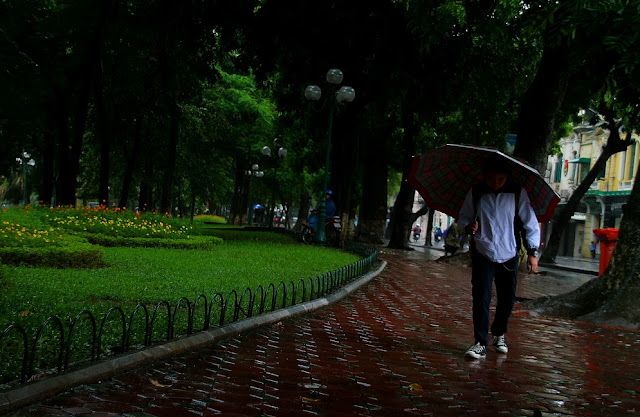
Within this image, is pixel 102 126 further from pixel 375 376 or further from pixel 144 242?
pixel 375 376

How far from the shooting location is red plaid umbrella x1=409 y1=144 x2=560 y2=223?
6.51 meters

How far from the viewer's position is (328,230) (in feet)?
72.4

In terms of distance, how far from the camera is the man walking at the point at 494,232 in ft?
20.3

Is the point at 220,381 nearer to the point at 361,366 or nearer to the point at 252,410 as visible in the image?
the point at 252,410

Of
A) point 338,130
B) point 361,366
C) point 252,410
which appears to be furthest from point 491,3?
point 252,410

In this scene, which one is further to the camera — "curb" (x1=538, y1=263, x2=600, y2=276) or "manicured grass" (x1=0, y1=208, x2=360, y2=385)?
"curb" (x1=538, y1=263, x2=600, y2=276)

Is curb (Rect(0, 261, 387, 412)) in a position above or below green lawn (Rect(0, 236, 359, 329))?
below

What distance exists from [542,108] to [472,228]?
11.0m

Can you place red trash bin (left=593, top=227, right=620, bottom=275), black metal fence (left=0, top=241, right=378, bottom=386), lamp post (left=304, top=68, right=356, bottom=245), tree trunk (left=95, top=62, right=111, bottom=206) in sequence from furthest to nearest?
tree trunk (left=95, top=62, right=111, bottom=206)
lamp post (left=304, top=68, right=356, bottom=245)
red trash bin (left=593, top=227, right=620, bottom=275)
black metal fence (left=0, top=241, right=378, bottom=386)

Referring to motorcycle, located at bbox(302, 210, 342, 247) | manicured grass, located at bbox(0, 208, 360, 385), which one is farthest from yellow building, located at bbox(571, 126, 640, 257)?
manicured grass, located at bbox(0, 208, 360, 385)

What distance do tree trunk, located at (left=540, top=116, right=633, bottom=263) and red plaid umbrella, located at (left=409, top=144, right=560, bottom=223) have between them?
18.8 metres

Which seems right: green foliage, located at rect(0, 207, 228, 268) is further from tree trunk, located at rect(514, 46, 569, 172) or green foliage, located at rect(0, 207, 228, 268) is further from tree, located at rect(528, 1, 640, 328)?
tree trunk, located at rect(514, 46, 569, 172)

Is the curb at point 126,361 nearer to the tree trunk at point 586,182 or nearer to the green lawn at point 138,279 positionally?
the green lawn at point 138,279

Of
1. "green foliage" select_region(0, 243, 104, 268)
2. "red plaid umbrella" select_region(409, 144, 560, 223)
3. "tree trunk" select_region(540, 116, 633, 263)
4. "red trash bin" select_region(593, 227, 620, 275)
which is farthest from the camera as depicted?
"tree trunk" select_region(540, 116, 633, 263)
